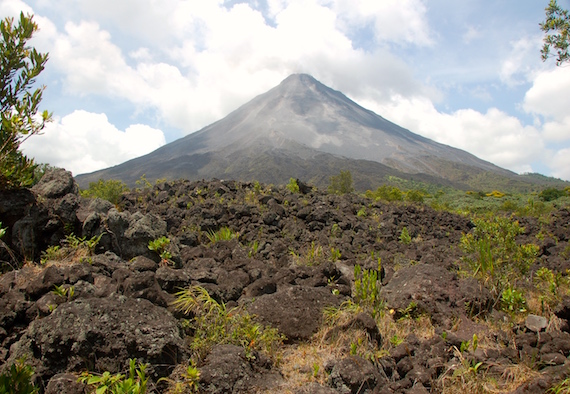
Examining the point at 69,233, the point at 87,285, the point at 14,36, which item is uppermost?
the point at 14,36

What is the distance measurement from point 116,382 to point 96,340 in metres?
0.55

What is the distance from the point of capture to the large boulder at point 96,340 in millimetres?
3238

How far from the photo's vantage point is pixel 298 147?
127 metres

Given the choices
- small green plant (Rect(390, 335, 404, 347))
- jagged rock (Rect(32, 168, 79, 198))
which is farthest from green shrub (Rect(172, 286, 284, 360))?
jagged rock (Rect(32, 168, 79, 198))

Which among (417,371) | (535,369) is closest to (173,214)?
Result: (417,371)

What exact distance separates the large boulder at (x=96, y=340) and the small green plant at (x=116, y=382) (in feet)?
0.58

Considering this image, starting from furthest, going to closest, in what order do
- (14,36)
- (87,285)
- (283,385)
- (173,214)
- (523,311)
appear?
1. (173,214)
2. (14,36)
3. (523,311)
4. (87,285)
5. (283,385)

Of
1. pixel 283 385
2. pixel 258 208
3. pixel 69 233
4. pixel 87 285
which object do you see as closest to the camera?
pixel 283 385

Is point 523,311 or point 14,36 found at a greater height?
point 14,36

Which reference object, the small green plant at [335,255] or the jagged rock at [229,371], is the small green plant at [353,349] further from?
the small green plant at [335,255]

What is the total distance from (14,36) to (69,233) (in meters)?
2.81

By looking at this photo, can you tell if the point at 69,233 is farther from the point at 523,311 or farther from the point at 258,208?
the point at 523,311

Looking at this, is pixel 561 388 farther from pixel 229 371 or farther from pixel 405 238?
pixel 405 238

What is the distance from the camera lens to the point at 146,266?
490 centimetres
